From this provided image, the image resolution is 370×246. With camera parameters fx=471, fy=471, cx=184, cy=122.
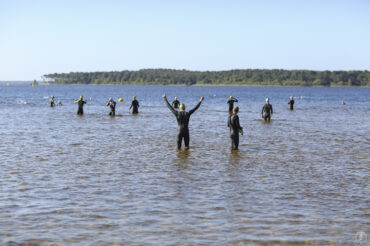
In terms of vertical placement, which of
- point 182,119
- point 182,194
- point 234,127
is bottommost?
point 182,194

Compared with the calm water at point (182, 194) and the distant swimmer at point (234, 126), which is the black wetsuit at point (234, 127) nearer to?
the distant swimmer at point (234, 126)

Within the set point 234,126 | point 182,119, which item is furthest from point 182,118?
point 234,126

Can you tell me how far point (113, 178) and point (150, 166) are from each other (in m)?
2.25

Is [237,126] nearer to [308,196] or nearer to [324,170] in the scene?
[324,170]

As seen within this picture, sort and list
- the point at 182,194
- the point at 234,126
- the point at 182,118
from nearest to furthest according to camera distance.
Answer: the point at 182,194, the point at 182,118, the point at 234,126

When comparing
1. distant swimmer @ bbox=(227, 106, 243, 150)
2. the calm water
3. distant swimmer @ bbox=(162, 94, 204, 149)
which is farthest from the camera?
distant swimmer @ bbox=(227, 106, 243, 150)

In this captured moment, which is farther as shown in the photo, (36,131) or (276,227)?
(36,131)

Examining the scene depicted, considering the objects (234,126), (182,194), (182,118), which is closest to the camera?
(182,194)

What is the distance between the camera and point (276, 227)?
8.71 meters

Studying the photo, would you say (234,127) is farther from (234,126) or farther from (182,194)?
(182,194)

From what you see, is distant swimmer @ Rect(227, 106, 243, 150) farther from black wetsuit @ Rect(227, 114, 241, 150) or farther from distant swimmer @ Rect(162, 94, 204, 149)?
distant swimmer @ Rect(162, 94, 204, 149)

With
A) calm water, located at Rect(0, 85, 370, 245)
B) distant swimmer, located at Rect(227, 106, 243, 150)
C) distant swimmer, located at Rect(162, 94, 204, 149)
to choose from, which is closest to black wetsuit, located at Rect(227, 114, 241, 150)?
distant swimmer, located at Rect(227, 106, 243, 150)

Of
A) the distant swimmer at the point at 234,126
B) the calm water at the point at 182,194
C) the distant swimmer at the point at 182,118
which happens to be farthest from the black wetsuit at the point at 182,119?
the distant swimmer at the point at 234,126

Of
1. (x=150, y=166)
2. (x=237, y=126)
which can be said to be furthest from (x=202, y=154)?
(x=150, y=166)
